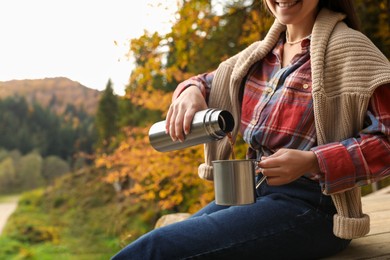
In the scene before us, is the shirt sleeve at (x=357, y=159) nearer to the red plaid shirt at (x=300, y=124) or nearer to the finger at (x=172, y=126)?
the red plaid shirt at (x=300, y=124)

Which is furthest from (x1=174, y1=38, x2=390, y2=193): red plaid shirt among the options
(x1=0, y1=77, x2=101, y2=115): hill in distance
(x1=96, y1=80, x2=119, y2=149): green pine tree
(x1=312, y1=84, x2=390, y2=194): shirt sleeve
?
(x1=0, y1=77, x2=101, y2=115): hill in distance

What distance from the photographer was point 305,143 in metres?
1.18

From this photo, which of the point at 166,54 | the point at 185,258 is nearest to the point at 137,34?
the point at 166,54

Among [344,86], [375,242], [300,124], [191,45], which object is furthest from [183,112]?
[191,45]

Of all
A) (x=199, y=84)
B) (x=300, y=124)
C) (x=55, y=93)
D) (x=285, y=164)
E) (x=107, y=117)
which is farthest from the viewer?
(x=55, y=93)

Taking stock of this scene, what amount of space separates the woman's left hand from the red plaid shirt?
3 cm

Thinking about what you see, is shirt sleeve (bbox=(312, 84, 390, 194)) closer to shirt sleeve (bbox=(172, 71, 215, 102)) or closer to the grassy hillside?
shirt sleeve (bbox=(172, 71, 215, 102))

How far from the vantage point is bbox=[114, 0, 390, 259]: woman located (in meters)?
1.06

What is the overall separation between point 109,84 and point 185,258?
24.0 ft

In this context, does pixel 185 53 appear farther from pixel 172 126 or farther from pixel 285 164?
pixel 285 164

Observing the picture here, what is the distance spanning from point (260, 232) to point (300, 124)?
285 mm

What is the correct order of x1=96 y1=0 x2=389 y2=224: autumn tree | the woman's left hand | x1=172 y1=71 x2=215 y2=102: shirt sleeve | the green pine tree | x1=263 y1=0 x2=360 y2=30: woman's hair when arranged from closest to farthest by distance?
the woman's left hand
x1=263 y1=0 x2=360 y2=30: woman's hair
x1=172 y1=71 x2=215 y2=102: shirt sleeve
x1=96 y1=0 x2=389 y2=224: autumn tree
the green pine tree

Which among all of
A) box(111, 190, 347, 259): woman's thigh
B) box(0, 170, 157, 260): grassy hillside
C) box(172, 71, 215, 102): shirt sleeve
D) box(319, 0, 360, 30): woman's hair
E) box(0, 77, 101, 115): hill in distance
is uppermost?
box(0, 77, 101, 115): hill in distance

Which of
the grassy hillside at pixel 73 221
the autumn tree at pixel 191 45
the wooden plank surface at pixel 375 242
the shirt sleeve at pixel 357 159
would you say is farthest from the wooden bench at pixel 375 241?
the grassy hillside at pixel 73 221
